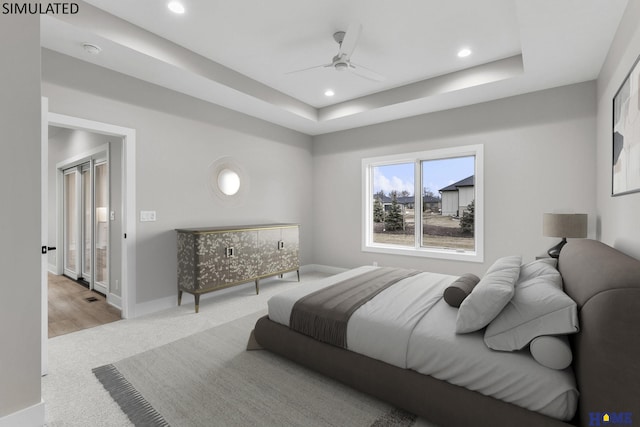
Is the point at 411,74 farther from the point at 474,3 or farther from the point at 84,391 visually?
the point at 84,391

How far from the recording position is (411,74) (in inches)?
147

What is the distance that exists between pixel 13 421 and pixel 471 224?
190 inches

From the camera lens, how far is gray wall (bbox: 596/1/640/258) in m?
1.95

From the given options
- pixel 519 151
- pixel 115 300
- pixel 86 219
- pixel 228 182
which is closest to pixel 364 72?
pixel 519 151

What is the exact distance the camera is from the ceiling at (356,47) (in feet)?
8.10

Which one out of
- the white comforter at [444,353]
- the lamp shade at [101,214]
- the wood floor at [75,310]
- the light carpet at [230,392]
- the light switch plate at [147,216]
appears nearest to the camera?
the white comforter at [444,353]

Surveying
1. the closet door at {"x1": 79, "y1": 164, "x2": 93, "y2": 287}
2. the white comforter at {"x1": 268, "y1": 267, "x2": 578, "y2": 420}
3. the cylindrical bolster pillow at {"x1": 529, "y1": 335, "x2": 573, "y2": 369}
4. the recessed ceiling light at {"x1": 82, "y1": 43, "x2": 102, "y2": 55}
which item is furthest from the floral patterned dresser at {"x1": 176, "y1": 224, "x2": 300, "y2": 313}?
the cylindrical bolster pillow at {"x1": 529, "y1": 335, "x2": 573, "y2": 369}

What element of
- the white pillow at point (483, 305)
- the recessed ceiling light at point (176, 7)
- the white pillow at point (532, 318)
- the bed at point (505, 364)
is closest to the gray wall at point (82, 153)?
the recessed ceiling light at point (176, 7)

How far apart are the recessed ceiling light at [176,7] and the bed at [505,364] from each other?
283 cm

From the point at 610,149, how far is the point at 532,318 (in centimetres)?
227

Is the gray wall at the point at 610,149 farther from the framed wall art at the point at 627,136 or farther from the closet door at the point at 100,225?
the closet door at the point at 100,225

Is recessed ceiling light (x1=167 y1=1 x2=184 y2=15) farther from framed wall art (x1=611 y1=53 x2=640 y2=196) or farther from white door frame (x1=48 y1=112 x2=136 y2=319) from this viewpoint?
framed wall art (x1=611 y1=53 x2=640 y2=196)

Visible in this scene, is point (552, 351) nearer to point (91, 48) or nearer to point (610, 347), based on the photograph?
point (610, 347)

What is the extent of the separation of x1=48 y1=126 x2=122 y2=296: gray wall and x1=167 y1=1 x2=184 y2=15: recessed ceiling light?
1.80 metres
